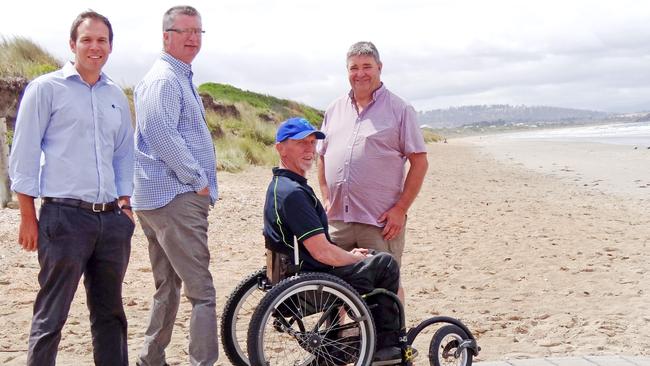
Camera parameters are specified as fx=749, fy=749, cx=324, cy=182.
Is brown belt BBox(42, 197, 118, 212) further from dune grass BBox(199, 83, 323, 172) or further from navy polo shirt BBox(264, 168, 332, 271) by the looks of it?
dune grass BBox(199, 83, 323, 172)

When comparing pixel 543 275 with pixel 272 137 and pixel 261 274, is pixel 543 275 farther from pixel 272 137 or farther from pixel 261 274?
pixel 272 137

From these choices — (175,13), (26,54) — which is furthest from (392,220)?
(26,54)

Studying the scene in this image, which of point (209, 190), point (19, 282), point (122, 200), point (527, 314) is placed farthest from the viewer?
point (19, 282)

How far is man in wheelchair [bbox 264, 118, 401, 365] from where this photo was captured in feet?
11.3

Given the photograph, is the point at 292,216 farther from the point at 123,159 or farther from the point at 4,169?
the point at 4,169

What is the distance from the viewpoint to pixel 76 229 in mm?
3117

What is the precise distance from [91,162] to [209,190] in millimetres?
645

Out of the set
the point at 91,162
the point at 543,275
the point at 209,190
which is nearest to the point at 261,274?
the point at 209,190

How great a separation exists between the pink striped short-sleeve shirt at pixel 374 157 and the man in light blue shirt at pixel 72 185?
4.05ft

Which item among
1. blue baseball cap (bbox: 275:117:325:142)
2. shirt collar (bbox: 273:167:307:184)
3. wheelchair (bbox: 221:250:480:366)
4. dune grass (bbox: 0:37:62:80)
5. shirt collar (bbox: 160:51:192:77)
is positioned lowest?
wheelchair (bbox: 221:250:480:366)

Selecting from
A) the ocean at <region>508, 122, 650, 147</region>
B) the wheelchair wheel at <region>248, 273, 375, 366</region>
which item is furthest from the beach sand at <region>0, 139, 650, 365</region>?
the ocean at <region>508, 122, 650, 147</region>

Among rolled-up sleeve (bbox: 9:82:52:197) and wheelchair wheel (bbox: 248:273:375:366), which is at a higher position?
rolled-up sleeve (bbox: 9:82:52:197)

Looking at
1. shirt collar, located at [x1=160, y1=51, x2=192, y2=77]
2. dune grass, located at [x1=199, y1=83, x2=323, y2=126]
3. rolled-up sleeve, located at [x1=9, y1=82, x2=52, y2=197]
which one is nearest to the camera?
rolled-up sleeve, located at [x1=9, y1=82, x2=52, y2=197]

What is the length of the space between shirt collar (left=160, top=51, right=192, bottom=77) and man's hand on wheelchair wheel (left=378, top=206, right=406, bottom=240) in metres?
1.29
